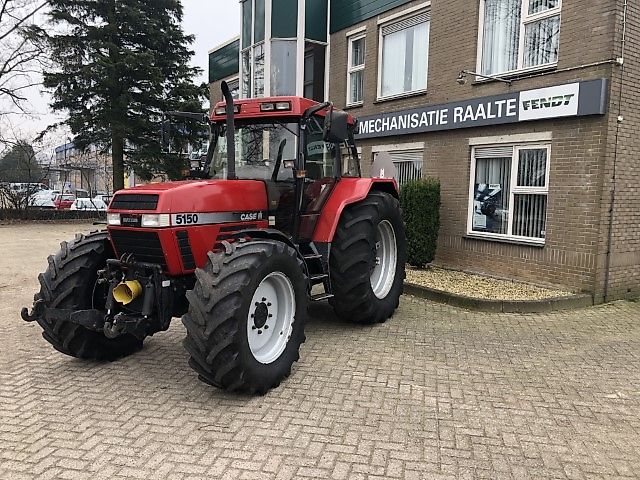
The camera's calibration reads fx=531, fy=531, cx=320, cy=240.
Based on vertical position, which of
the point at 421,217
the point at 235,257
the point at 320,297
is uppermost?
the point at 421,217

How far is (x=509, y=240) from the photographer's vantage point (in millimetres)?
8648

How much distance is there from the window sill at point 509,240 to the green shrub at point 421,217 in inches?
25.4

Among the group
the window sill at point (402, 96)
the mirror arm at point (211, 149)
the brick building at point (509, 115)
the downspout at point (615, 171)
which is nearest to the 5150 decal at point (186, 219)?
the mirror arm at point (211, 149)

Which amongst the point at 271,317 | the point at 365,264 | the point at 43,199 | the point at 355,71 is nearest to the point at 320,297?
the point at 365,264

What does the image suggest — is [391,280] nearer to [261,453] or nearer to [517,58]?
[261,453]

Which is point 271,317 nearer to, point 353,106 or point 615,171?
point 615,171

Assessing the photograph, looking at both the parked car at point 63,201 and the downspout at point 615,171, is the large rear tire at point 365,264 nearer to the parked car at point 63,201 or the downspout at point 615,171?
the downspout at point 615,171

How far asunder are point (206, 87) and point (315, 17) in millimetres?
8656

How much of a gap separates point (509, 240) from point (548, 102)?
221 cm

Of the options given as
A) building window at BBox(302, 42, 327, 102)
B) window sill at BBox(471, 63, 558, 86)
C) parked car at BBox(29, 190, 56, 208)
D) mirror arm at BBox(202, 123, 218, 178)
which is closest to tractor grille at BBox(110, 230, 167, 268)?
mirror arm at BBox(202, 123, 218, 178)

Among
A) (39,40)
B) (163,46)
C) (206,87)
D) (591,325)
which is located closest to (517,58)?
(591,325)

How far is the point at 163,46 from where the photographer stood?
20625mm

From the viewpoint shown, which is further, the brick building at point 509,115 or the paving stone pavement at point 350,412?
the brick building at point 509,115

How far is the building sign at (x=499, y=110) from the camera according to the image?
24.1 feet
